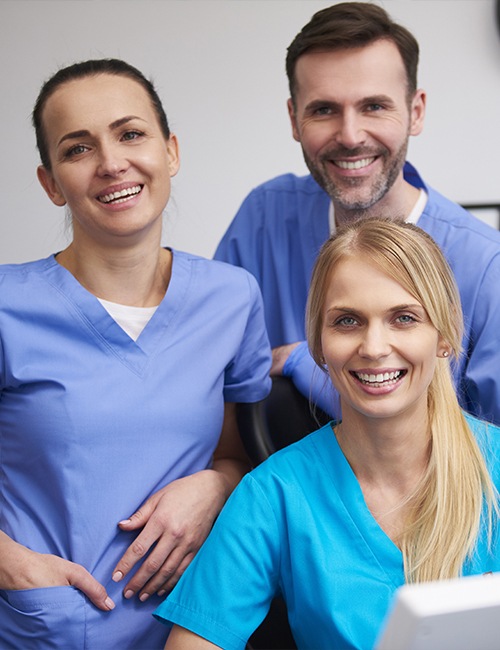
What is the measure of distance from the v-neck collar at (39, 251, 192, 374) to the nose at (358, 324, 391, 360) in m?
0.31

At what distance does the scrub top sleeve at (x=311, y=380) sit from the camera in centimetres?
119

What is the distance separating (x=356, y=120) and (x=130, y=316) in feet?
1.74

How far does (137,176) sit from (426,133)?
4.47 feet

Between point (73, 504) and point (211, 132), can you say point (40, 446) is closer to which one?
point (73, 504)

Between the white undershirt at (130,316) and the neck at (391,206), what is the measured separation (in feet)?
1.43

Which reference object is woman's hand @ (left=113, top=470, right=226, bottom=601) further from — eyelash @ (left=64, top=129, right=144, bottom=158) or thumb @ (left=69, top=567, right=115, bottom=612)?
eyelash @ (left=64, top=129, right=144, bottom=158)

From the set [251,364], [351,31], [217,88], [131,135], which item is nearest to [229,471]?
[251,364]

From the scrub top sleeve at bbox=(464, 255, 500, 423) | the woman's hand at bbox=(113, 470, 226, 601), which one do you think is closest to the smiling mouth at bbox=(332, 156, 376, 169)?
the scrub top sleeve at bbox=(464, 255, 500, 423)

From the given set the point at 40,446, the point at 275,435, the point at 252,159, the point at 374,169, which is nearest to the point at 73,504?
the point at 40,446

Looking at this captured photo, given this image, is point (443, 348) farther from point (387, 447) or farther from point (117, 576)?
point (117, 576)

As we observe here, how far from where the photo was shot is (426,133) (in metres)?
2.34

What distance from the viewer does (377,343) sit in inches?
37.6

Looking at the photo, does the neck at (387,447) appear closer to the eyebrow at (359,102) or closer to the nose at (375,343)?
the nose at (375,343)

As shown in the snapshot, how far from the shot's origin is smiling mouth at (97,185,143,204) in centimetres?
113
